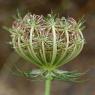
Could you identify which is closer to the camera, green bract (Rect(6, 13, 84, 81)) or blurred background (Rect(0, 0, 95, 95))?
green bract (Rect(6, 13, 84, 81))

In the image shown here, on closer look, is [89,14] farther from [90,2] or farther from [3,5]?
[3,5]

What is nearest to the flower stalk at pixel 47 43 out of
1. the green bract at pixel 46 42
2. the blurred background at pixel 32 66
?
the green bract at pixel 46 42

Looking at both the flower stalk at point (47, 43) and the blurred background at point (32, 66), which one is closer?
the flower stalk at point (47, 43)

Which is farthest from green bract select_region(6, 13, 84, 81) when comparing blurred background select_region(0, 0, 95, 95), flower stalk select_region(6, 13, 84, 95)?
blurred background select_region(0, 0, 95, 95)

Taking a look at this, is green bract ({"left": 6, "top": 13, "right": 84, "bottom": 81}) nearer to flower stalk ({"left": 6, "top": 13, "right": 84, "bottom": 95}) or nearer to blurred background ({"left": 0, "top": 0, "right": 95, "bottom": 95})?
flower stalk ({"left": 6, "top": 13, "right": 84, "bottom": 95})

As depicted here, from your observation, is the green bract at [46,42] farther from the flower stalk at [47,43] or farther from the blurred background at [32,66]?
the blurred background at [32,66]
